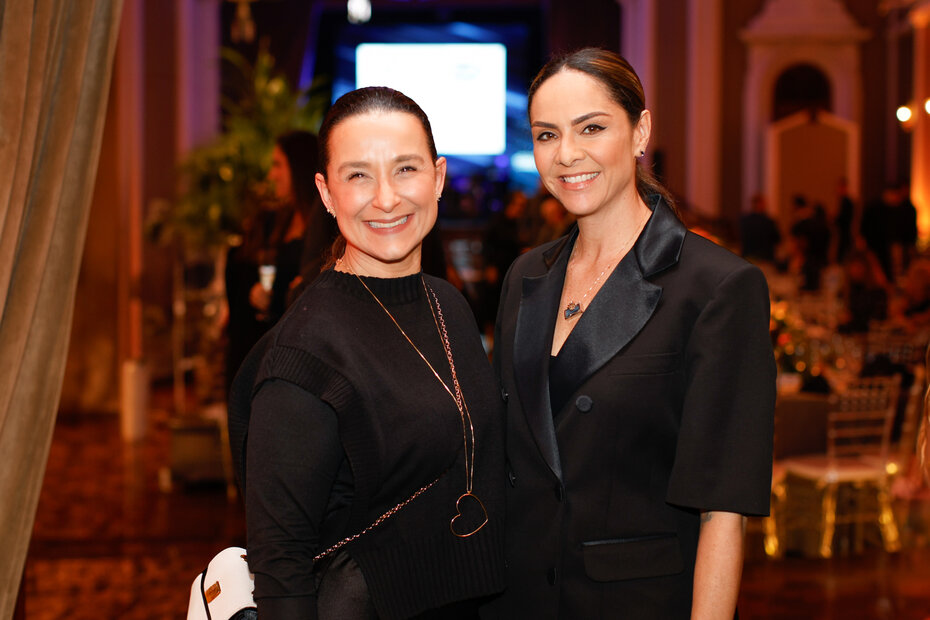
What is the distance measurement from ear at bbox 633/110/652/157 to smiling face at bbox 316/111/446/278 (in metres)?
0.41

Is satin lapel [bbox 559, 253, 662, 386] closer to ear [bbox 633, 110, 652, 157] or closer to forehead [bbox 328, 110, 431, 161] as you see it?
ear [bbox 633, 110, 652, 157]

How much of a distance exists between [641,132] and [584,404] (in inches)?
21.3

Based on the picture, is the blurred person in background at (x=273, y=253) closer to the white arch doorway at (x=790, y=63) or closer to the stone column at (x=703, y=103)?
the stone column at (x=703, y=103)

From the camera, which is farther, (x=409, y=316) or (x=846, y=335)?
(x=846, y=335)

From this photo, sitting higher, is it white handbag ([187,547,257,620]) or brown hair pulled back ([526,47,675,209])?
brown hair pulled back ([526,47,675,209])

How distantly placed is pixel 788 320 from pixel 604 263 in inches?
157

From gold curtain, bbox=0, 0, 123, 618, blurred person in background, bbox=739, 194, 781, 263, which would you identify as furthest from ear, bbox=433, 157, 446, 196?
blurred person in background, bbox=739, 194, 781, 263

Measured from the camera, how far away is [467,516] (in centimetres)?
174

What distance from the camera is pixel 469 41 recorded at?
1736 cm

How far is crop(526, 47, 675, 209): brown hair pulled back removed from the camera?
5.97 ft

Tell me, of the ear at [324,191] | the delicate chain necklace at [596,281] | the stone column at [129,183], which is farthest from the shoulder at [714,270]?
the stone column at [129,183]

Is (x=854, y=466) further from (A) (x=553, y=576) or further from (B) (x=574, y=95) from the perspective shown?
(B) (x=574, y=95)

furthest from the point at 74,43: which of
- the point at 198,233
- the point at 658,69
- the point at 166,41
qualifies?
the point at 658,69

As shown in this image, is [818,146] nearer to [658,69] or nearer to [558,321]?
[658,69]
